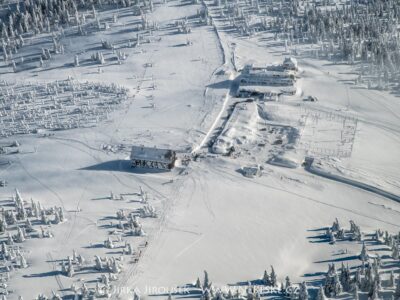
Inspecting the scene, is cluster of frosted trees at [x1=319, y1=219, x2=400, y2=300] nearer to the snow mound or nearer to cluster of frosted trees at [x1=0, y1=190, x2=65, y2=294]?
the snow mound

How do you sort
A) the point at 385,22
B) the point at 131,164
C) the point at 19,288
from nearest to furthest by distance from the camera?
the point at 19,288 → the point at 131,164 → the point at 385,22

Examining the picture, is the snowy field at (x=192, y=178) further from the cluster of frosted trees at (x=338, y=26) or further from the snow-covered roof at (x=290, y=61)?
the cluster of frosted trees at (x=338, y=26)

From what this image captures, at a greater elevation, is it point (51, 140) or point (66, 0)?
point (66, 0)

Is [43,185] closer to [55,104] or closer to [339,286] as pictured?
[55,104]

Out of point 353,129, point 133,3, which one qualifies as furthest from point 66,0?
point 353,129

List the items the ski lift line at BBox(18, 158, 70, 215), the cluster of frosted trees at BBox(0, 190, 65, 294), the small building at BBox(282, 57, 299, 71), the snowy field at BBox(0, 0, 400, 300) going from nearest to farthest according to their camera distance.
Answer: the snowy field at BBox(0, 0, 400, 300) → the cluster of frosted trees at BBox(0, 190, 65, 294) → the ski lift line at BBox(18, 158, 70, 215) → the small building at BBox(282, 57, 299, 71)

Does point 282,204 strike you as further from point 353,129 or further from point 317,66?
point 317,66

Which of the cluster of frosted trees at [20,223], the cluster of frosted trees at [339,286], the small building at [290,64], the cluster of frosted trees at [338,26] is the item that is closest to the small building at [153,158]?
the cluster of frosted trees at [20,223]

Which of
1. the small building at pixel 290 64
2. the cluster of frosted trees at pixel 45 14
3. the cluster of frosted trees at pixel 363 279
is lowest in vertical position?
the cluster of frosted trees at pixel 363 279

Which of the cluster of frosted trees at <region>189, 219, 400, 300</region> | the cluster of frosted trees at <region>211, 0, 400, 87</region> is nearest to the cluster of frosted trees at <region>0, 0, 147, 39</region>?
the cluster of frosted trees at <region>211, 0, 400, 87</region>
